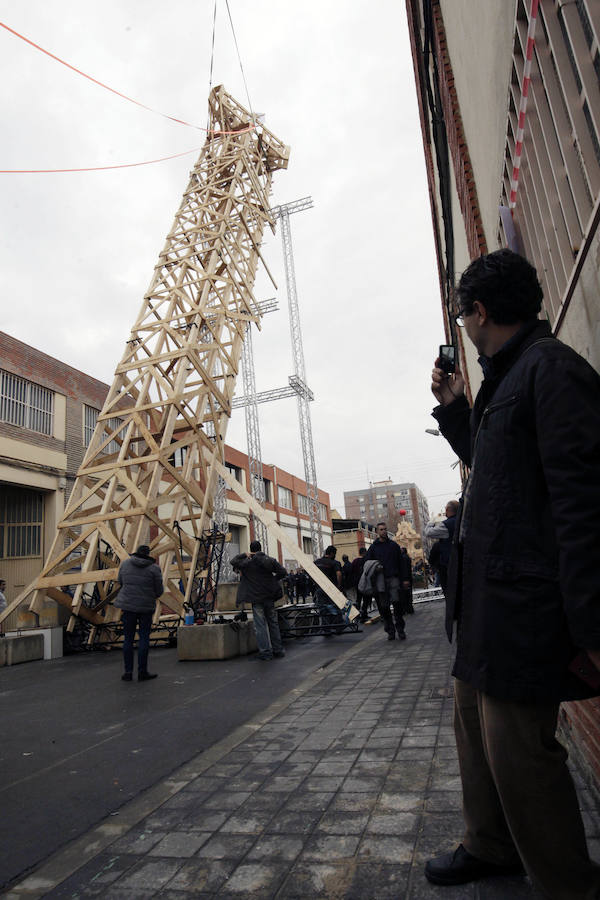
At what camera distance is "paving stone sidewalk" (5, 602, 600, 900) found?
1.93 meters

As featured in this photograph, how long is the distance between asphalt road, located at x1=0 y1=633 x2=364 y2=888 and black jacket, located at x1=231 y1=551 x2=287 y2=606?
845 mm

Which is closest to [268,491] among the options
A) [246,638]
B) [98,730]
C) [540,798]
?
[246,638]

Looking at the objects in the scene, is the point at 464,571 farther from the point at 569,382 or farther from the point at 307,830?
the point at 307,830

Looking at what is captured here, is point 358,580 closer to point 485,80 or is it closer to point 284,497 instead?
point 485,80

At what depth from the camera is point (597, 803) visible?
2240mm

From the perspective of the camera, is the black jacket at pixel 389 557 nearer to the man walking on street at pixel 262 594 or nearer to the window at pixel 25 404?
the man walking on street at pixel 262 594

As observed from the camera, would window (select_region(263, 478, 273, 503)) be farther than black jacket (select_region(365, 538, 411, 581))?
Yes

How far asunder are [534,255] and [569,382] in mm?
1830

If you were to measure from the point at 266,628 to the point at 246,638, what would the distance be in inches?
33.6

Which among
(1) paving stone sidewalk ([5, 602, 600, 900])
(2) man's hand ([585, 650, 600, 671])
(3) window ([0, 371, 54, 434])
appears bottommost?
(1) paving stone sidewalk ([5, 602, 600, 900])

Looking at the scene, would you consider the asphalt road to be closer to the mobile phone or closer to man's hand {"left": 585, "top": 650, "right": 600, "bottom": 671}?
man's hand {"left": 585, "top": 650, "right": 600, "bottom": 671}

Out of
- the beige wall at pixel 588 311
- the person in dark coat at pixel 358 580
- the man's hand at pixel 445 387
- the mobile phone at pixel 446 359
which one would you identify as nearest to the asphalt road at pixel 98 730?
the man's hand at pixel 445 387

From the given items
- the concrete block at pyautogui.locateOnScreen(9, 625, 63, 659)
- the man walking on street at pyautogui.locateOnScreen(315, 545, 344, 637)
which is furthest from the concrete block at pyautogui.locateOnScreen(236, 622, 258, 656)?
the concrete block at pyautogui.locateOnScreen(9, 625, 63, 659)

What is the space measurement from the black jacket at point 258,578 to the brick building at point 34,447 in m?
8.21
